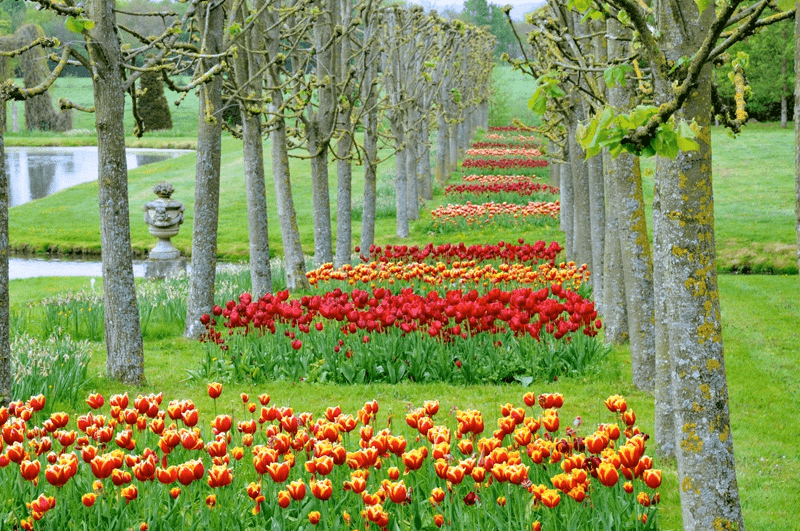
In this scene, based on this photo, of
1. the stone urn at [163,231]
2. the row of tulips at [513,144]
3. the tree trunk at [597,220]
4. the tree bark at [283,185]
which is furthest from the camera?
the row of tulips at [513,144]

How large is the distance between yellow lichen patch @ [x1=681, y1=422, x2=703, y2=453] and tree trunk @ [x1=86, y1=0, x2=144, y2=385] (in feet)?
18.7

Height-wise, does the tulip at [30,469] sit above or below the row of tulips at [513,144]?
below

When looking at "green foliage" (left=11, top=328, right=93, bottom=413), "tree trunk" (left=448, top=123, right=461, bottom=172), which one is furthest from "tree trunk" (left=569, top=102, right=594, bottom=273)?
"tree trunk" (left=448, top=123, right=461, bottom=172)

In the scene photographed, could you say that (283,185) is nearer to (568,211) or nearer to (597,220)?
(597,220)

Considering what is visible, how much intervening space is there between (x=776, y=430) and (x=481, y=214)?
53.2 ft

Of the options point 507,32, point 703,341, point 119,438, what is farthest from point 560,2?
point 507,32

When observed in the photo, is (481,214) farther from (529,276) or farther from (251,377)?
(251,377)

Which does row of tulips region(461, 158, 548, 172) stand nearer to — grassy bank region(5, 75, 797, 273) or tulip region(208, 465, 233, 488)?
grassy bank region(5, 75, 797, 273)

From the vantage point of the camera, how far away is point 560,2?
8.53 metres

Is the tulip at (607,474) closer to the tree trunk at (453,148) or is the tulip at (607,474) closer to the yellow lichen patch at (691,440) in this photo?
the yellow lichen patch at (691,440)

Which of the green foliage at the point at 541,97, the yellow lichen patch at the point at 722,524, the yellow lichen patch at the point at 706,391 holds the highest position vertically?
the green foliage at the point at 541,97

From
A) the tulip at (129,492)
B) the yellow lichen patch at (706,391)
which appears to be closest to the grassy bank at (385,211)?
the yellow lichen patch at (706,391)

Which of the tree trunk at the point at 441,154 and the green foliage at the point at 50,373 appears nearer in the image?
the green foliage at the point at 50,373

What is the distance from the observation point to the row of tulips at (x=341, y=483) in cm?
387
